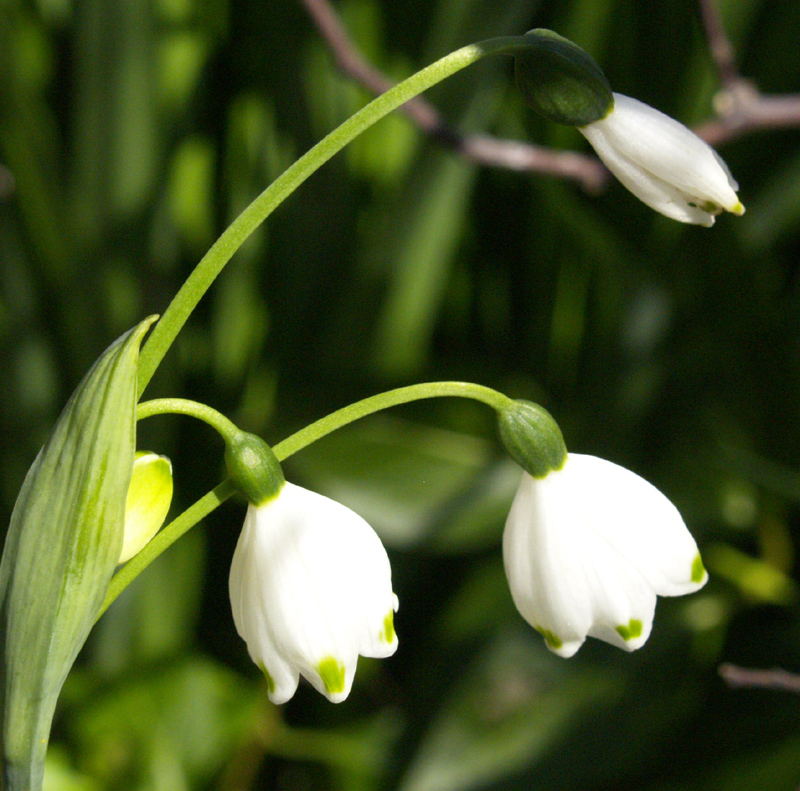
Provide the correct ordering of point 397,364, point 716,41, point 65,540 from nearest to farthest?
point 65,540, point 716,41, point 397,364

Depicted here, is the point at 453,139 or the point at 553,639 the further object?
the point at 453,139

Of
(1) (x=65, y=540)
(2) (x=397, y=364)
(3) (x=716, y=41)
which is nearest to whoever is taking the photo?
(1) (x=65, y=540)

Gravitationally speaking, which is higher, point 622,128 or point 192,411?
point 622,128

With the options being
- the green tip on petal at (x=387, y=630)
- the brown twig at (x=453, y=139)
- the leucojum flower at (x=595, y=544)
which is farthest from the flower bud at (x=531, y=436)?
the brown twig at (x=453, y=139)

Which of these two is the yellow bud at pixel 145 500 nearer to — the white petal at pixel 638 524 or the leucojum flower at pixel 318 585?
the leucojum flower at pixel 318 585

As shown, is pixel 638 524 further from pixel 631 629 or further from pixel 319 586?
pixel 319 586

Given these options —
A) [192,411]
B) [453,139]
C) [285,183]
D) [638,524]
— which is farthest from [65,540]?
[453,139]
